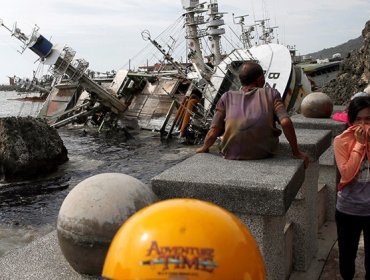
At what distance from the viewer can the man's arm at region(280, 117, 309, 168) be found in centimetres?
414

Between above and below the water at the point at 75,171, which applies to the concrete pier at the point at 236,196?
above

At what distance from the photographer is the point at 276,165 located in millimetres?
4051

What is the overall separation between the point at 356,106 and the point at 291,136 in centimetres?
64

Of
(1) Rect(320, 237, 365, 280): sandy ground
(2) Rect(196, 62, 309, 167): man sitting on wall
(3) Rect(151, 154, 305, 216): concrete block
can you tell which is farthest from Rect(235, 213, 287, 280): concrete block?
(1) Rect(320, 237, 365, 280): sandy ground

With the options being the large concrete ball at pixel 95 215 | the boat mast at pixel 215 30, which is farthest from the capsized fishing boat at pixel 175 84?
the large concrete ball at pixel 95 215

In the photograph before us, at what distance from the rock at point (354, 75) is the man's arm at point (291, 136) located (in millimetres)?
23352

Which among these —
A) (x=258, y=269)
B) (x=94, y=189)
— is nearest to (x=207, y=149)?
(x=94, y=189)

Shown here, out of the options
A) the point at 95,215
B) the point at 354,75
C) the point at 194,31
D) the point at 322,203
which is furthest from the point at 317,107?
the point at 354,75

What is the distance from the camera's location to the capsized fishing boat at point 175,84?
81.9 ft

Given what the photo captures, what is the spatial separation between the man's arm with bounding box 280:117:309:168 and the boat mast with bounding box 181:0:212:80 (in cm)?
2371

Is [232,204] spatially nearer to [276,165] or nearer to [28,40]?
[276,165]

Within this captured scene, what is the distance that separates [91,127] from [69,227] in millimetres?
33590

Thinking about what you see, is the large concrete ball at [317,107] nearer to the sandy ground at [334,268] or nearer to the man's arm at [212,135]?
the sandy ground at [334,268]

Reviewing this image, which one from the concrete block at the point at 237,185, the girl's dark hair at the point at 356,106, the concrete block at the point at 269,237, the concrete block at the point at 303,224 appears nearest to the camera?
Answer: the concrete block at the point at 237,185
